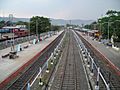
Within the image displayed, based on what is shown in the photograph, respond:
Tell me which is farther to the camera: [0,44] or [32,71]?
[0,44]

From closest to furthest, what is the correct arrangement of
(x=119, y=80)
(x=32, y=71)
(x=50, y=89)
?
(x=50, y=89), (x=119, y=80), (x=32, y=71)

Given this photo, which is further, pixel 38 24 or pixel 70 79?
pixel 38 24

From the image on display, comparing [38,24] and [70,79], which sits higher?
[38,24]

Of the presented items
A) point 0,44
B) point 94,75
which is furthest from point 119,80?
point 0,44

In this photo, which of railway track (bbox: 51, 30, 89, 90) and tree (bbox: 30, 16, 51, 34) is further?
tree (bbox: 30, 16, 51, 34)

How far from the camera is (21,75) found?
2544 centimetres

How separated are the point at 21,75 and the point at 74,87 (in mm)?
6896

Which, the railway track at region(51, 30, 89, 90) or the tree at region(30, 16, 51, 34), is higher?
the tree at region(30, 16, 51, 34)

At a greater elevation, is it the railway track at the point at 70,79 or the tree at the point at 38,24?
the tree at the point at 38,24

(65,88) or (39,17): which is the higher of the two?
(39,17)

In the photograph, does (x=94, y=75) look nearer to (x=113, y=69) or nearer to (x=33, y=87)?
(x=113, y=69)

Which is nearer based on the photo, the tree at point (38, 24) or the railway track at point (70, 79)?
the railway track at point (70, 79)

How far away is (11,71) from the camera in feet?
85.2

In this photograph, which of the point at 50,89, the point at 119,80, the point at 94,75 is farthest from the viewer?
the point at 94,75
